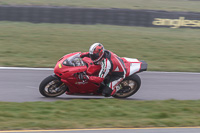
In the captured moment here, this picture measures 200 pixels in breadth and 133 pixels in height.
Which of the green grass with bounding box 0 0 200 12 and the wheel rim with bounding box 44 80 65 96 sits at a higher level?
the green grass with bounding box 0 0 200 12

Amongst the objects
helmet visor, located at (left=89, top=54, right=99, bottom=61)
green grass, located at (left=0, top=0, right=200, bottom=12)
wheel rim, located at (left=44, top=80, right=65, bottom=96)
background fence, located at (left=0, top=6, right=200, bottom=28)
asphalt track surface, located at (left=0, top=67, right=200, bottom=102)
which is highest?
green grass, located at (left=0, top=0, right=200, bottom=12)

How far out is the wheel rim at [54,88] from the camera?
8.37 meters

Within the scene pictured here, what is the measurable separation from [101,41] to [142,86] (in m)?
6.69

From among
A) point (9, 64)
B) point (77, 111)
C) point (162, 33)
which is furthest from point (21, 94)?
point (162, 33)

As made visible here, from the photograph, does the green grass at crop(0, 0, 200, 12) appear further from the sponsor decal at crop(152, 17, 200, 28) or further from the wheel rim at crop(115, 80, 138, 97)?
the wheel rim at crop(115, 80, 138, 97)

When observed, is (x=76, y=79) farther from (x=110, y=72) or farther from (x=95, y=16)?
(x=95, y=16)

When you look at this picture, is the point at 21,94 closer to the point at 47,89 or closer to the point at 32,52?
the point at 47,89

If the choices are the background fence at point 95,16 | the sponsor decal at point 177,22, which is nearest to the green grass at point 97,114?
the background fence at point 95,16

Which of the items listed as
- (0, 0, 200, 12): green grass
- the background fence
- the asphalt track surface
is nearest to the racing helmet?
the asphalt track surface

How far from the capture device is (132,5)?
23.9 metres

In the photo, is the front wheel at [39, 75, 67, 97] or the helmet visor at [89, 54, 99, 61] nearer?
the helmet visor at [89, 54, 99, 61]

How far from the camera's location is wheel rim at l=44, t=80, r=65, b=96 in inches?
330

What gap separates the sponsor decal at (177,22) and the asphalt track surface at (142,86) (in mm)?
8132

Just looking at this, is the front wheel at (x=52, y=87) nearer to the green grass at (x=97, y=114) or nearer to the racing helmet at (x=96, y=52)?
the green grass at (x=97, y=114)
